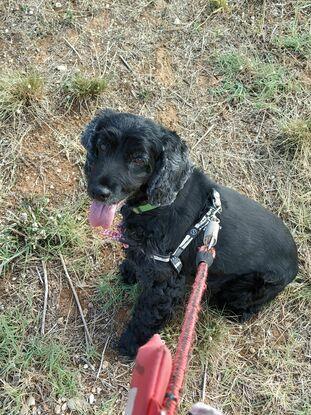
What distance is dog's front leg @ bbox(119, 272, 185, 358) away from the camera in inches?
134

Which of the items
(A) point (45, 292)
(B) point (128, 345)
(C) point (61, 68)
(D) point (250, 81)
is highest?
(D) point (250, 81)

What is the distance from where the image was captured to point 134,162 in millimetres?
2943

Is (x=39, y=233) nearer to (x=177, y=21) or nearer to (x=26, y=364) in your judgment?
(x=26, y=364)

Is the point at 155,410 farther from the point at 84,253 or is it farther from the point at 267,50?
the point at 267,50

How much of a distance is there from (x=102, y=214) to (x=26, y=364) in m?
1.22

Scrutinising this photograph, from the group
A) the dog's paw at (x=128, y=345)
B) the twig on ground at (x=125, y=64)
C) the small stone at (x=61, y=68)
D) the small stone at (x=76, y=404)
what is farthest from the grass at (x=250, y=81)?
the small stone at (x=76, y=404)

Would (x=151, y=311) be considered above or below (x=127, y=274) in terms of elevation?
above

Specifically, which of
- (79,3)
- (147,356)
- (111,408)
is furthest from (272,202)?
(147,356)

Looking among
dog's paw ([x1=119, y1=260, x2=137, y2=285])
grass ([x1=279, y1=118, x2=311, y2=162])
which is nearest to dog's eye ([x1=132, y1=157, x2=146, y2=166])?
dog's paw ([x1=119, y1=260, x2=137, y2=285])

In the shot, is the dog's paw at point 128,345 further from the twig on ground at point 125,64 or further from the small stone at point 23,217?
the twig on ground at point 125,64

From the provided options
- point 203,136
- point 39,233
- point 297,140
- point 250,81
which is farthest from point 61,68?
point 297,140

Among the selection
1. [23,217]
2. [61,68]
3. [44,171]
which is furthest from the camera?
[61,68]

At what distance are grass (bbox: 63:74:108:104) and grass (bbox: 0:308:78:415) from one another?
78.1 inches

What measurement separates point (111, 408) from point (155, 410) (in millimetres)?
2041
